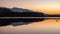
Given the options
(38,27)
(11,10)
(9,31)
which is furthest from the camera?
(11,10)

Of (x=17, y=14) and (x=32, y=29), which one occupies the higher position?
(x=17, y=14)

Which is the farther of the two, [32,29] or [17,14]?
[17,14]

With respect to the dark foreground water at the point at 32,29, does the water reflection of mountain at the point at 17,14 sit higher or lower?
higher

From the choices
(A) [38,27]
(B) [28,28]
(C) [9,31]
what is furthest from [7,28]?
(A) [38,27]

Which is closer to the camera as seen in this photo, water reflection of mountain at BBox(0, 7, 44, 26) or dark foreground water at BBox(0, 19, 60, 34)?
dark foreground water at BBox(0, 19, 60, 34)

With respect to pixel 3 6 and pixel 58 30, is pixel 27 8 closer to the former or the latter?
pixel 3 6

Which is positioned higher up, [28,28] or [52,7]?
[52,7]

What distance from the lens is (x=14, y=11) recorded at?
1.77 metres

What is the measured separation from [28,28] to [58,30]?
0.33m

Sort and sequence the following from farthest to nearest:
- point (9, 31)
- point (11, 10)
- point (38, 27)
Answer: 1. point (11, 10)
2. point (38, 27)
3. point (9, 31)

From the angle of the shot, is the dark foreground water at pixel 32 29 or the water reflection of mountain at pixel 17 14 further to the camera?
the water reflection of mountain at pixel 17 14

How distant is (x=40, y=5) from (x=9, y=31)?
59cm

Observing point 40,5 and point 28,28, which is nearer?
point 28,28

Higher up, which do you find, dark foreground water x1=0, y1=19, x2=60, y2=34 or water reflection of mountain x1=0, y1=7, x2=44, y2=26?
water reflection of mountain x1=0, y1=7, x2=44, y2=26
